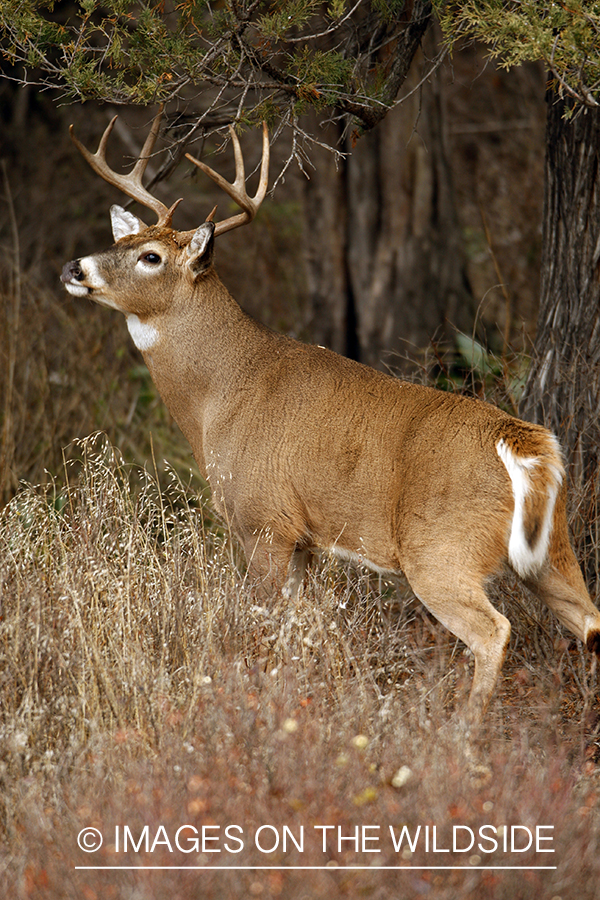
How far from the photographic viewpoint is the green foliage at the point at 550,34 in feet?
13.1

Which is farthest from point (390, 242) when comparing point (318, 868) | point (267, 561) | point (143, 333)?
point (318, 868)

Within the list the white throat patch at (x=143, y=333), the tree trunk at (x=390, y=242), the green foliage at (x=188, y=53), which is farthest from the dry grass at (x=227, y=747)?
the tree trunk at (x=390, y=242)

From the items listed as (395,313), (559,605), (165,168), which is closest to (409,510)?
(559,605)

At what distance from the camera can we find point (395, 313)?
32.5 feet

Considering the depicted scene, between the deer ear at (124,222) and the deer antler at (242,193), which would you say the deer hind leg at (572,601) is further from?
the deer ear at (124,222)

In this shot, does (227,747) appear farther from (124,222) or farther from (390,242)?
(390,242)

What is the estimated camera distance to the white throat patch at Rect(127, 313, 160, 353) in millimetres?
5488

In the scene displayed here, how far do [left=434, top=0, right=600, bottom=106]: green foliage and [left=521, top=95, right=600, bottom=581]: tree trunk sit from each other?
53.8 inches

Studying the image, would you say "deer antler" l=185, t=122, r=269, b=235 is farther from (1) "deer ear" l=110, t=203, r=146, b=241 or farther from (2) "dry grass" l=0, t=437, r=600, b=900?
(2) "dry grass" l=0, t=437, r=600, b=900

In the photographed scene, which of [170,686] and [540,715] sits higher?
[170,686]

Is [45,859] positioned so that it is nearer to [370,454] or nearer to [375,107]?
[370,454]

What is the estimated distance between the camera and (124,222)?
5742 mm

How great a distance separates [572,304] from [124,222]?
251 cm

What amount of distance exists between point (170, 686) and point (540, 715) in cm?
176
